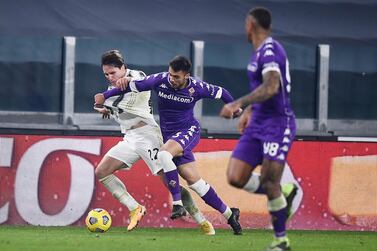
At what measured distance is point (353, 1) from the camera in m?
20.7

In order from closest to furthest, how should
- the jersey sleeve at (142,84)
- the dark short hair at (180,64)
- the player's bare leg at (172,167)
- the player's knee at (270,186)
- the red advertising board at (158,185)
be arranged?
1. the player's knee at (270,186)
2. the dark short hair at (180,64)
3. the player's bare leg at (172,167)
4. the jersey sleeve at (142,84)
5. the red advertising board at (158,185)

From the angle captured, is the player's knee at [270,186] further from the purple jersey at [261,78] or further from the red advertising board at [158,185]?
the red advertising board at [158,185]

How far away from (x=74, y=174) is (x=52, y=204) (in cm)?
50

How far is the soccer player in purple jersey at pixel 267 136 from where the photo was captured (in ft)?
36.6

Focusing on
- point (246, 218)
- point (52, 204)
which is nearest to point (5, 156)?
point (52, 204)

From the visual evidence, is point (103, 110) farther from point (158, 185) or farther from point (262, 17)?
point (262, 17)

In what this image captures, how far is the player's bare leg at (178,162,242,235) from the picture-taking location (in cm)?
1443

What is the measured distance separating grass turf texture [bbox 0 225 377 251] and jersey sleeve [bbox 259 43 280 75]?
82.5 inches

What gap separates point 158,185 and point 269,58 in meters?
5.82

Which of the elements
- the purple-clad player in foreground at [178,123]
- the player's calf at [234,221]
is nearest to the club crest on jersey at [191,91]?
the purple-clad player in foreground at [178,123]

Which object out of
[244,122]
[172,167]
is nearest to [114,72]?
[172,167]

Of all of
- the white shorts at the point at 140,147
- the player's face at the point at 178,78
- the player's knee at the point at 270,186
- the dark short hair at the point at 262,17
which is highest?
the dark short hair at the point at 262,17

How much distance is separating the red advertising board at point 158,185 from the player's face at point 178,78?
95.7 inches

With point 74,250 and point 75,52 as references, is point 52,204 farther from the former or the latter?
point 74,250
